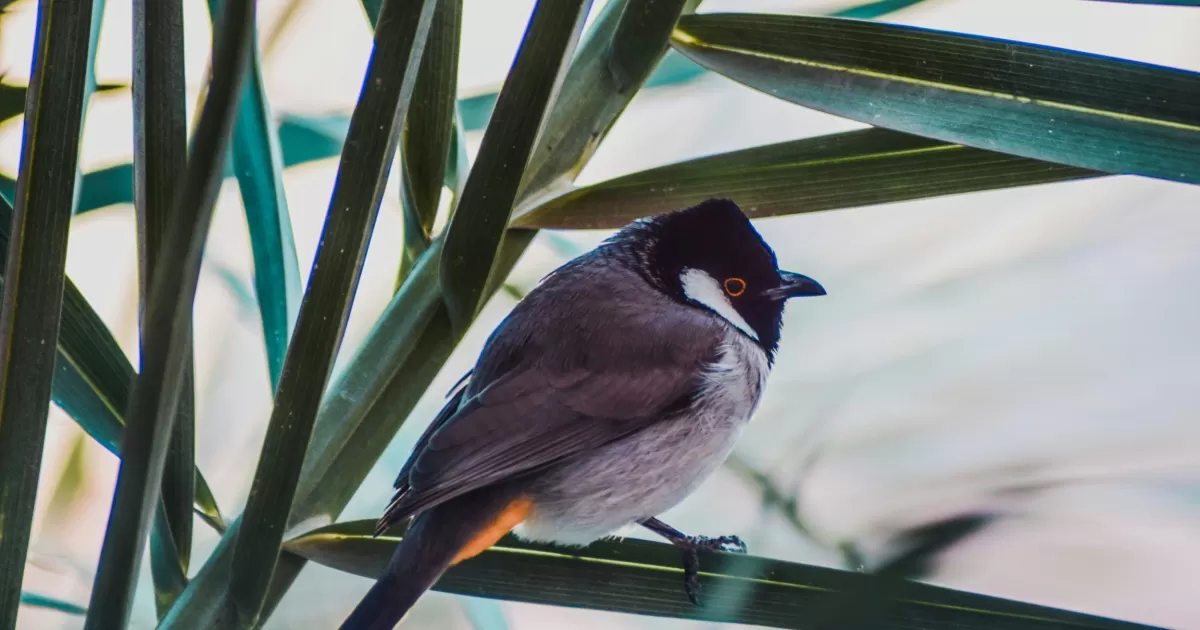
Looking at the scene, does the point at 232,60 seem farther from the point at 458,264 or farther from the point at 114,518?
the point at 114,518

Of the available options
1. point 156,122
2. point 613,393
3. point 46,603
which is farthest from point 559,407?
point 46,603

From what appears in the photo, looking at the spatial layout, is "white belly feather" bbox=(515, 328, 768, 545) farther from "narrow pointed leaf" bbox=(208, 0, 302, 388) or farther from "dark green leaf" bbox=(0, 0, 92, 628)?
"dark green leaf" bbox=(0, 0, 92, 628)

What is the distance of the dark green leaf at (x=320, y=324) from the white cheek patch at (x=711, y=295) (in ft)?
2.13

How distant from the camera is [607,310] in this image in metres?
1.26

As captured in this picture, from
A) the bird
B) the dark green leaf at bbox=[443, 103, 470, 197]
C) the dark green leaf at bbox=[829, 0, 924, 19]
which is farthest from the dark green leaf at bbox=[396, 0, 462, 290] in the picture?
the dark green leaf at bbox=[829, 0, 924, 19]

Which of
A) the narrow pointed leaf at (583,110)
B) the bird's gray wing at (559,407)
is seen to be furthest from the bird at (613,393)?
the narrow pointed leaf at (583,110)

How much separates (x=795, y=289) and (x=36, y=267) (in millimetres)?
858

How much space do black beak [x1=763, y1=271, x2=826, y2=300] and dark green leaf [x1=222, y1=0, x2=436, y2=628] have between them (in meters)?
0.65

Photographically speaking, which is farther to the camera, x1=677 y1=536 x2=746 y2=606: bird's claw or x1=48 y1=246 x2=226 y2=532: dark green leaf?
x1=48 y1=246 x2=226 y2=532: dark green leaf

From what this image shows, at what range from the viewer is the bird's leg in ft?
2.67

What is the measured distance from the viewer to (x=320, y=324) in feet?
2.53

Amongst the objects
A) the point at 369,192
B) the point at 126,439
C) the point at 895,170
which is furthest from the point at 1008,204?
the point at 126,439

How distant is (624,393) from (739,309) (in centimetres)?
25

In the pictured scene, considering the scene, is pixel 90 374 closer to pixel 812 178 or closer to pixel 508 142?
pixel 508 142
